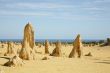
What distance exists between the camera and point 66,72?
17953mm

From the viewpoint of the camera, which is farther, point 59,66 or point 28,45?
point 28,45

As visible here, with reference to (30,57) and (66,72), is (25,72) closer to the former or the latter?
(66,72)

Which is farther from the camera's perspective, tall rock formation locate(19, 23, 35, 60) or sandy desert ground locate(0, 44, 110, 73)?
tall rock formation locate(19, 23, 35, 60)

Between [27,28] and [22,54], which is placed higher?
[27,28]

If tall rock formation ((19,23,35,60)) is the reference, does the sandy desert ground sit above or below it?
below

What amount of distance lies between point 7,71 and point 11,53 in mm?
14399

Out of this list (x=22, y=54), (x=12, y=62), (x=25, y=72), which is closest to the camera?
(x=25, y=72)

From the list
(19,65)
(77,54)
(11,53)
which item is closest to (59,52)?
(77,54)

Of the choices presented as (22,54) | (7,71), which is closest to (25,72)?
(7,71)

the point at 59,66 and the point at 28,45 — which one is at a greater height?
the point at 28,45

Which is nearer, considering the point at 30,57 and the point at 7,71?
the point at 7,71

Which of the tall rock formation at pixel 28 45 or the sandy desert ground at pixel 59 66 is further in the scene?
the tall rock formation at pixel 28 45

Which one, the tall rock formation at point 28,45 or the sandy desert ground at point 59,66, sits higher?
the tall rock formation at point 28,45

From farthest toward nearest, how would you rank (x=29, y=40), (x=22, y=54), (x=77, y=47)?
1. (x=77, y=47)
2. (x=29, y=40)
3. (x=22, y=54)
